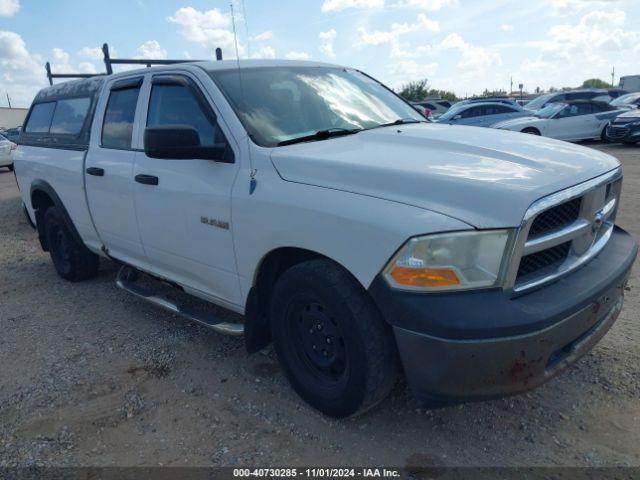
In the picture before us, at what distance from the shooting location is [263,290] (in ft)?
10.3

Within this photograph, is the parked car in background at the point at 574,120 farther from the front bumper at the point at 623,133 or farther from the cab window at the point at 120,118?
the cab window at the point at 120,118

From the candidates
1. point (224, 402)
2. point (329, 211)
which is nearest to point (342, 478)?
point (224, 402)

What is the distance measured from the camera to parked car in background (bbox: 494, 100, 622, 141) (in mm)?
15820

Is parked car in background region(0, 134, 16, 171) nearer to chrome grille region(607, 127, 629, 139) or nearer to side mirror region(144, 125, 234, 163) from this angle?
side mirror region(144, 125, 234, 163)

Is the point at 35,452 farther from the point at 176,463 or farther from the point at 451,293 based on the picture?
the point at 451,293

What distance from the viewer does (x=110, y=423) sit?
3029 mm

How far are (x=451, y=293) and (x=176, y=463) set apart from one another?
5.22 ft

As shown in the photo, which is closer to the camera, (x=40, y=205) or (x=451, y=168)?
(x=451, y=168)

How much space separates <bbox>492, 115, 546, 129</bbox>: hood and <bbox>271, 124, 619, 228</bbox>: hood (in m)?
12.2

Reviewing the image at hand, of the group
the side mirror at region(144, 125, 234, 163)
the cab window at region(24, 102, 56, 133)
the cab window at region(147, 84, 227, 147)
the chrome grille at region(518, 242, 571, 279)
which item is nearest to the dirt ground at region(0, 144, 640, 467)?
the chrome grille at region(518, 242, 571, 279)

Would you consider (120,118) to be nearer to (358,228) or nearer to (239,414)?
(239,414)

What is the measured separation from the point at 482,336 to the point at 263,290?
1392mm

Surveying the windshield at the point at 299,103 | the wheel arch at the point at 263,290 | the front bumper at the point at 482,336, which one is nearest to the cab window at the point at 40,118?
the windshield at the point at 299,103

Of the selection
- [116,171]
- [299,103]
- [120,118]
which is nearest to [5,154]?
[120,118]
